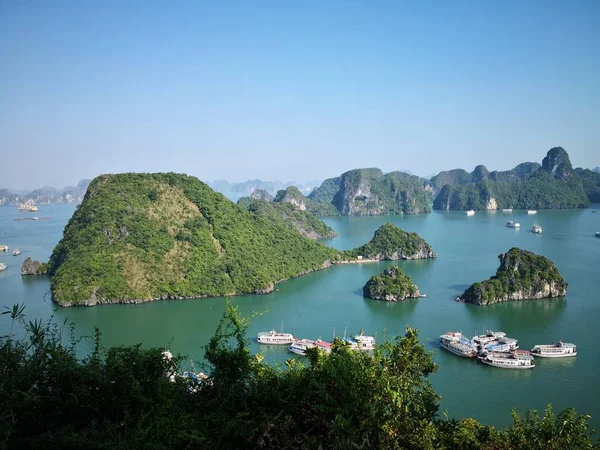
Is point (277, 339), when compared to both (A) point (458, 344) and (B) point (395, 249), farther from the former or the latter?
(B) point (395, 249)

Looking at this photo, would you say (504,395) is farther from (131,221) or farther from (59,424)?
(131,221)

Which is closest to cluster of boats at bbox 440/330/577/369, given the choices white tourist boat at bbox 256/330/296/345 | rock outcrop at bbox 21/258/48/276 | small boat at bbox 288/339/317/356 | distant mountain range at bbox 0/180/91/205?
small boat at bbox 288/339/317/356

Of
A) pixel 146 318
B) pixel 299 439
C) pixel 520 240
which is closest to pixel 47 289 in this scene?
pixel 146 318

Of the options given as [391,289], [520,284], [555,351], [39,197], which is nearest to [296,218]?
[391,289]

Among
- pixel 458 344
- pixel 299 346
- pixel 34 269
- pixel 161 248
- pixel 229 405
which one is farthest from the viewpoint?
pixel 34 269

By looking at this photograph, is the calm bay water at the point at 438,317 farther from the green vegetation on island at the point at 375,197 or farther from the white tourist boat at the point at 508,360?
the green vegetation on island at the point at 375,197
